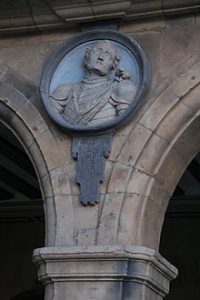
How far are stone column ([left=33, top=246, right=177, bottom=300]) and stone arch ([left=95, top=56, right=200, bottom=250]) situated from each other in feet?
0.50

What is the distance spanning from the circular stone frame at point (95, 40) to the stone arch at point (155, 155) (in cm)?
10

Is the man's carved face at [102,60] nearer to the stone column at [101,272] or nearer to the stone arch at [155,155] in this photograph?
the stone arch at [155,155]

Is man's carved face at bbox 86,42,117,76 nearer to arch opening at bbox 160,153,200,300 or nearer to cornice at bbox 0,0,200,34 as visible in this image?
cornice at bbox 0,0,200,34

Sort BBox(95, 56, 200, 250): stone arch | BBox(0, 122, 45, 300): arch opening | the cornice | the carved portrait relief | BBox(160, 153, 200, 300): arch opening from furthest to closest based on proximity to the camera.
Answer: BBox(0, 122, 45, 300): arch opening, BBox(160, 153, 200, 300): arch opening, the cornice, the carved portrait relief, BBox(95, 56, 200, 250): stone arch

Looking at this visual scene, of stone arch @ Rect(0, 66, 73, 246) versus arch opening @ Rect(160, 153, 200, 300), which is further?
arch opening @ Rect(160, 153, 200, 300)

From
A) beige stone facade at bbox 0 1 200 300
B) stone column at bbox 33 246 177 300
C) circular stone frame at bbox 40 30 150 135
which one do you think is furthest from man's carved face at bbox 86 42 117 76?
stone column at bbox 33 246 177 300

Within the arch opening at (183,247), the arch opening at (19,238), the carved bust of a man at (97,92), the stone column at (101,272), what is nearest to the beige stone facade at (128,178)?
the stone column at (101,272)

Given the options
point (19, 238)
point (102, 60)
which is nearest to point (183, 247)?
point (19, 238)

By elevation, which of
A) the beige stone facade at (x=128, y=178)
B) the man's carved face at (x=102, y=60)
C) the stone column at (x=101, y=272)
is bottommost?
the stone column at (x=101, y=272)

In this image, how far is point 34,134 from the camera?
5.31 m

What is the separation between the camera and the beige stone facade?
4.77 m

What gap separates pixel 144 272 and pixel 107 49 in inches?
63.4

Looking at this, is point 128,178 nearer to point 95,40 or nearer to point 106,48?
point 106,48

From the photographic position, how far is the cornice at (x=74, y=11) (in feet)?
17.2
